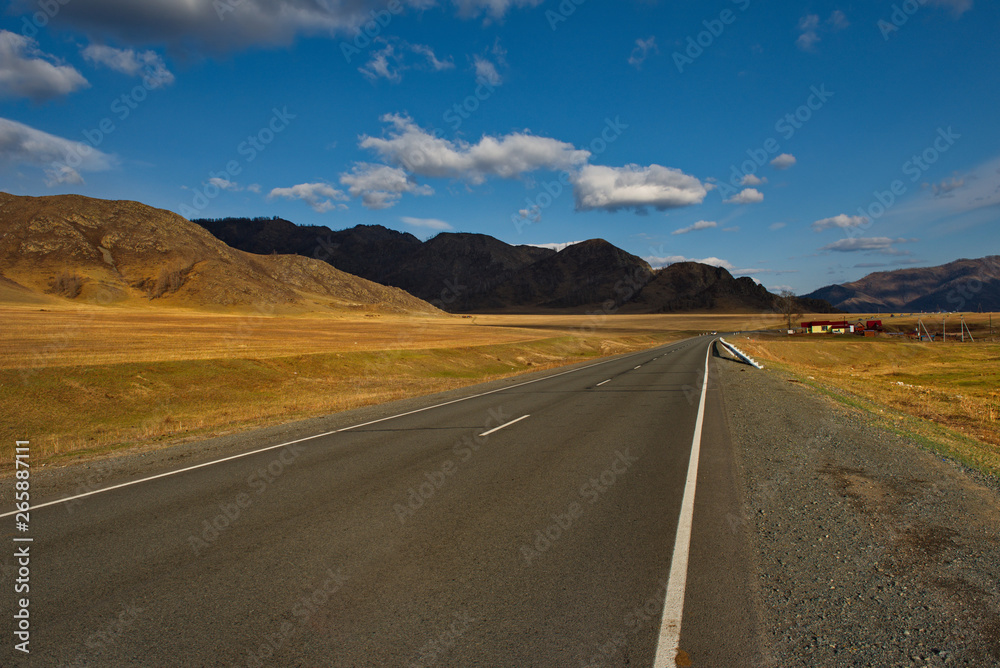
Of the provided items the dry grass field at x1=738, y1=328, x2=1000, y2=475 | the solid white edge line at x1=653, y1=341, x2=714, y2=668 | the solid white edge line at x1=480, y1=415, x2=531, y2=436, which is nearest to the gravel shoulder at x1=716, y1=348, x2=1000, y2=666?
the solid white edge line at x1=653, y1=341, x2=714, y2=668

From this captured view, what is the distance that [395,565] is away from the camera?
16.3 feet

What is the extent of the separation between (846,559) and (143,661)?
231 inches

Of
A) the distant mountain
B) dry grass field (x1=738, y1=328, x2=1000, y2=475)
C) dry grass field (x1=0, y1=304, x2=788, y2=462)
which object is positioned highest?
the distant mountain

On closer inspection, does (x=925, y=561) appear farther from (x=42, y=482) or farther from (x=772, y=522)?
(x=42, y=482)

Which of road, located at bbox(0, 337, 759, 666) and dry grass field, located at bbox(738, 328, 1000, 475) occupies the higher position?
road, located at bbox(0, 337, 759, 666)

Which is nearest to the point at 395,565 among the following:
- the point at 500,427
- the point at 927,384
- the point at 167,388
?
the point at 500,427

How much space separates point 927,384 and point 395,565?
127 ft

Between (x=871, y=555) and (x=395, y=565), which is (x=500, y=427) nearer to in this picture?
(x=395, y=565)

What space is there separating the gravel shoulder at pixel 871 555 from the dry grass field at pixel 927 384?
2665 mm

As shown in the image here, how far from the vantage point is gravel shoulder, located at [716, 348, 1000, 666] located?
3.57 m

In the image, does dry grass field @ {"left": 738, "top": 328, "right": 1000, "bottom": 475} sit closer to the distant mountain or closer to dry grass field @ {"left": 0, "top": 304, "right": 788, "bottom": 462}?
dry grass field @ {"left": 0, "top": 304, "right": 788, "bottom": 462}

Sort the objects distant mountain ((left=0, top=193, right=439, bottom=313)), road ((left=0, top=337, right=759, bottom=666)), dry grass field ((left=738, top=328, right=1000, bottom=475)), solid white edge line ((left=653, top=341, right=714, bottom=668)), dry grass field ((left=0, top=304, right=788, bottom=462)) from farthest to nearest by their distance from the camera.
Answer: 1. distant mountain ((left=0, top=193, right=439, bottom=313))
2. dry grass field ((left=0, top=304, right=788, bottom=462))
3. dry grass field ((left=738, top=328, right=1000, bottom=475))
4. road ((left=0, top=337, right=759, bottom=666))
5. solid white edge line ((left=653, top=341, right=714, bottom=668))

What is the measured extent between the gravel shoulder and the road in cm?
31

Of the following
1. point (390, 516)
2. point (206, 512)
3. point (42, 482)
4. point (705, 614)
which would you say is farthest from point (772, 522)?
point (42, 482)
